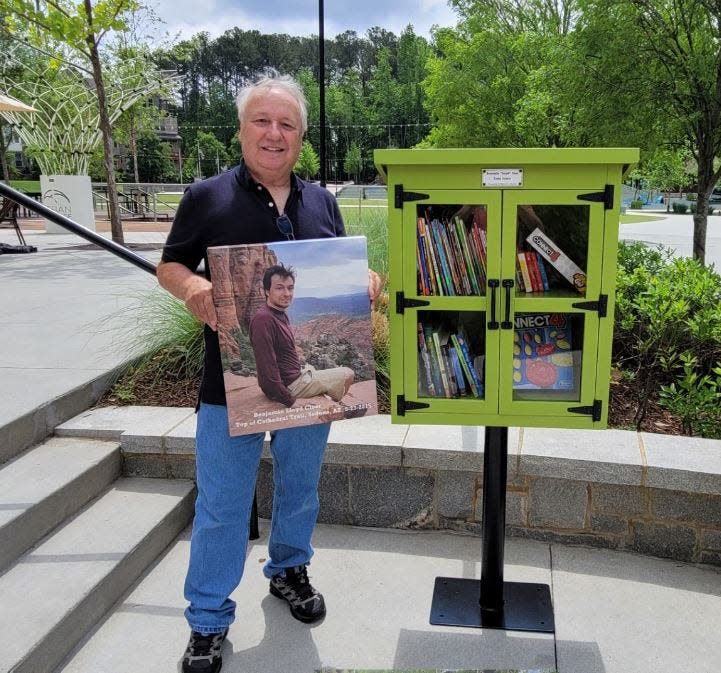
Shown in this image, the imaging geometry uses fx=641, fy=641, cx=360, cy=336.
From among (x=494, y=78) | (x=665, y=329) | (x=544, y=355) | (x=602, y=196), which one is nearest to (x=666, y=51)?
(x=665, y=329)

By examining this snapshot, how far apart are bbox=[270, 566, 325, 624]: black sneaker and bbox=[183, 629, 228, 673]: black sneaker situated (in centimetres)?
35

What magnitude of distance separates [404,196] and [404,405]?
69 centimetres

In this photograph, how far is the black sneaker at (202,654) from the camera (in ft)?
6.93

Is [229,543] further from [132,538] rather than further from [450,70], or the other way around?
[450,70]

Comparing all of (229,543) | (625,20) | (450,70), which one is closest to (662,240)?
(450,70)

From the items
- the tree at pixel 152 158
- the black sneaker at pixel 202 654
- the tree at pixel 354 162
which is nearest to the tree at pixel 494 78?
the black sneaker at pixel 202 654

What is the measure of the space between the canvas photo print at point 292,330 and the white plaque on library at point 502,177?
1.37ft

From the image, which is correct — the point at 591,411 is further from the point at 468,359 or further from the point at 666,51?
the point at 666,51

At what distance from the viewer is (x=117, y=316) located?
17.1ft

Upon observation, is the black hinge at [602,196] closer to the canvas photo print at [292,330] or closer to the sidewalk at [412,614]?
the canvas photo print at [292,330]

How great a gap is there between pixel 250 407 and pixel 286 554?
78 centimetres

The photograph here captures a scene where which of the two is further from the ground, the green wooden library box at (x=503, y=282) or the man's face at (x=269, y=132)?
the man's face at (x=269, y=132)

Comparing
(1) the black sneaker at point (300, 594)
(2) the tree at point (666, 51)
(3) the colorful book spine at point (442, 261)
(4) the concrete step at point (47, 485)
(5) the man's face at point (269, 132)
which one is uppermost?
(2) the tree at point (666, 51)

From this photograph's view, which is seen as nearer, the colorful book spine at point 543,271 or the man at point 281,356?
the man at point 281,356
